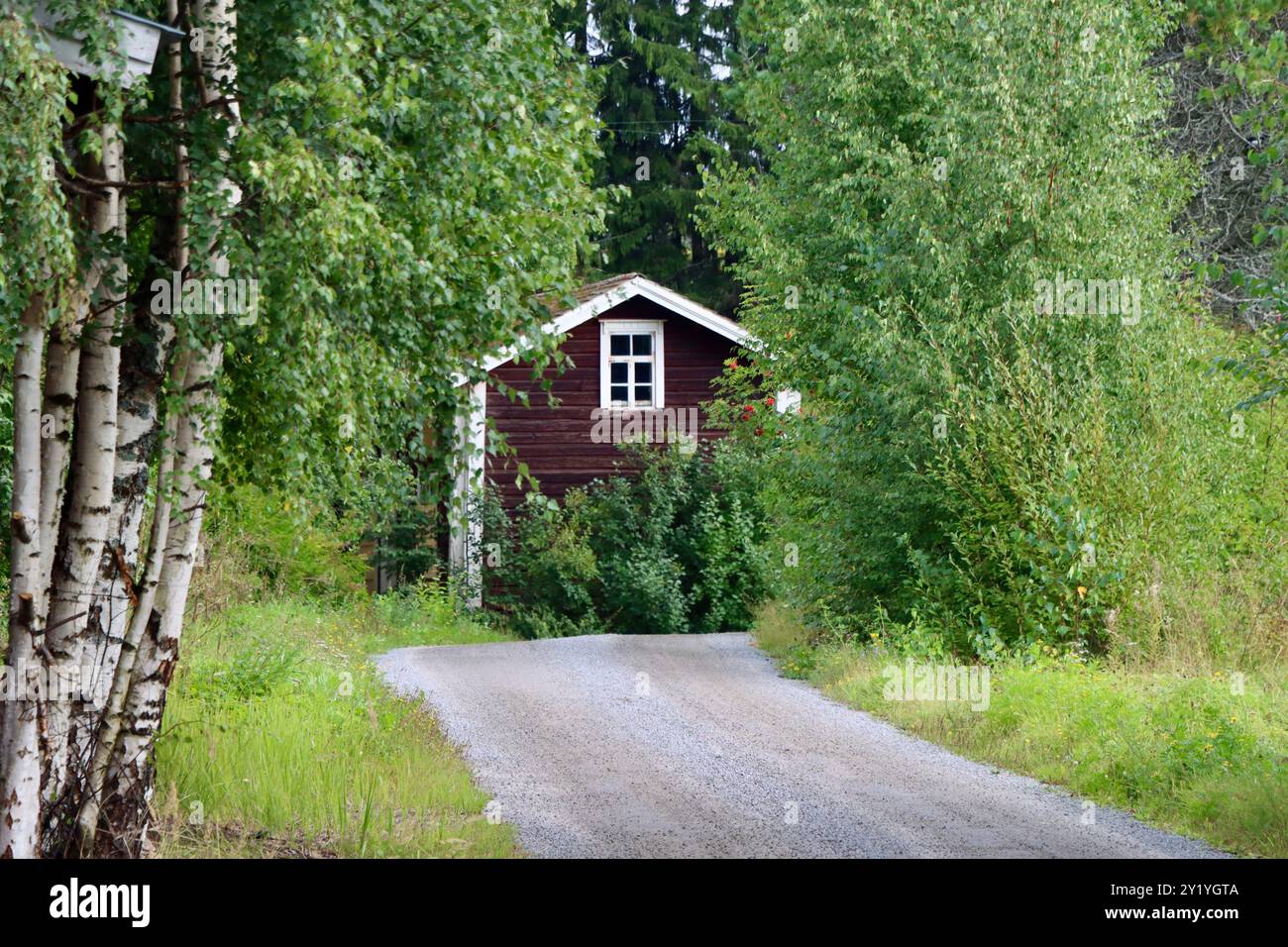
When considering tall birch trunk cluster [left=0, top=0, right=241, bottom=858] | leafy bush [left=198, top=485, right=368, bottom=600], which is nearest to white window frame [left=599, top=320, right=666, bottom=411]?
leafy bush [left=198, top=485, right=368, bottom=600]

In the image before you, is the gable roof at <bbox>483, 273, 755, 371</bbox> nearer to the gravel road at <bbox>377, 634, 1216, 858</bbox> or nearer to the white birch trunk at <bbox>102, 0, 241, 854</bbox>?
the gravel road at <bbox>377, 634, 1216, 858</bbox>

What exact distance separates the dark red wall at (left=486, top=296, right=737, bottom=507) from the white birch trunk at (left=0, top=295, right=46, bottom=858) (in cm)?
1912

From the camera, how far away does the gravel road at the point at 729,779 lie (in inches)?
334

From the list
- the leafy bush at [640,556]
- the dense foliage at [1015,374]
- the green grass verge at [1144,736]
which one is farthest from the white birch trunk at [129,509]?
the leafy bush at [640,556]

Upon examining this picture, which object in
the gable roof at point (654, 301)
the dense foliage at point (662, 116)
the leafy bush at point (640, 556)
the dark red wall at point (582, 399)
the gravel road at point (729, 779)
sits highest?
the dense foliage at point (662, 116)

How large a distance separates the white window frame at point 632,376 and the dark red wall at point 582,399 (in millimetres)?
79

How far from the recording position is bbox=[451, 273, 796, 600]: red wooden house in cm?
2675

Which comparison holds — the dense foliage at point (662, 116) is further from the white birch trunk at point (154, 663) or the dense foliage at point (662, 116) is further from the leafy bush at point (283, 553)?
the white birch trunk at point (154, 663)

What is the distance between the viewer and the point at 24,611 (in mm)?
7105

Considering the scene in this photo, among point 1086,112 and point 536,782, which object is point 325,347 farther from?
point 1086,112

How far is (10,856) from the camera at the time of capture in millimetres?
6902

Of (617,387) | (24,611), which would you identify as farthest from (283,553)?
(24,611)

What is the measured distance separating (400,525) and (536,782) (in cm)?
1576

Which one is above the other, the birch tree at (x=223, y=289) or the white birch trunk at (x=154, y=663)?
the birch tree at (x=223, y=289)
